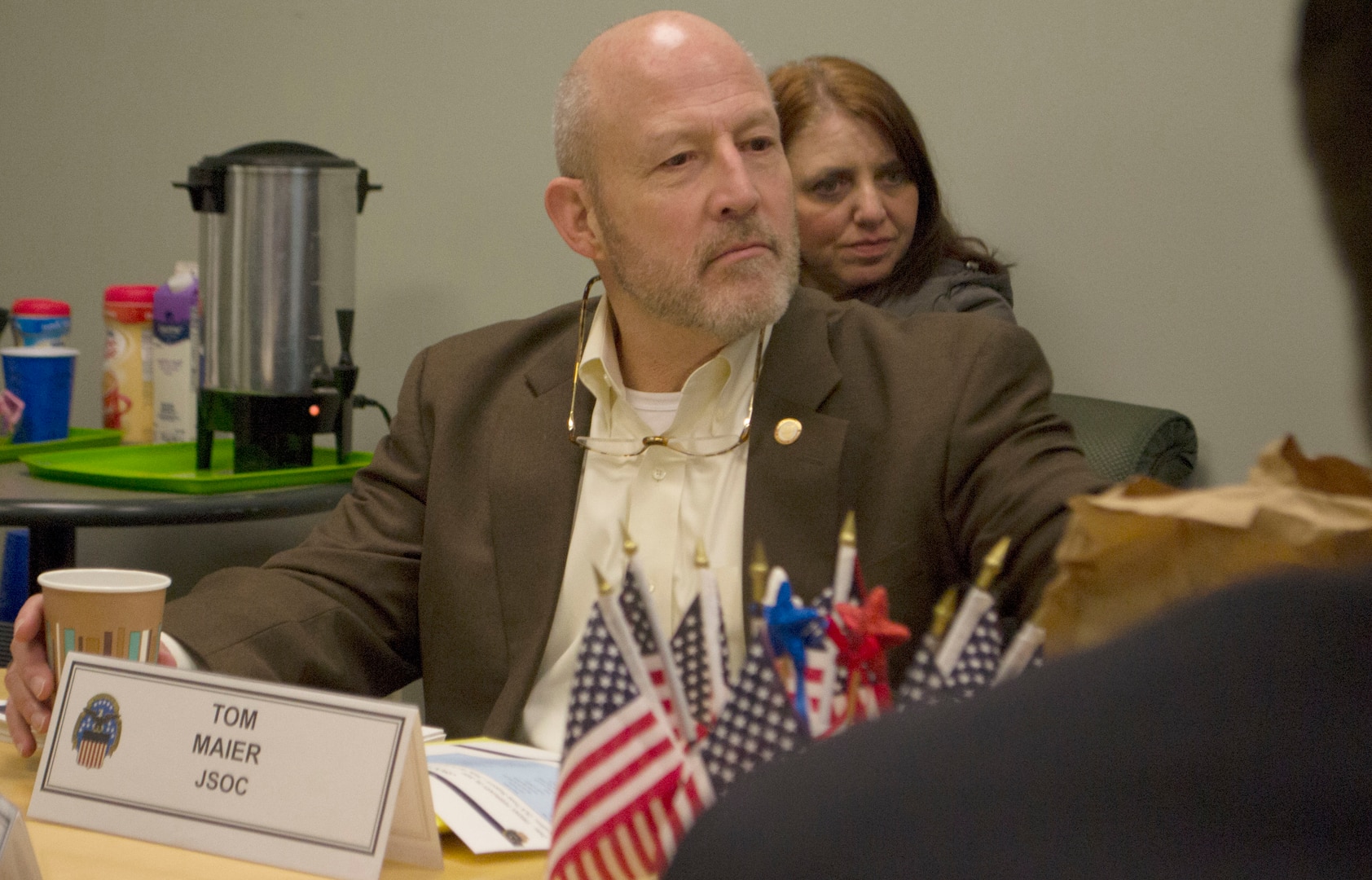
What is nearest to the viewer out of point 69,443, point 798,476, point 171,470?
point 798,476

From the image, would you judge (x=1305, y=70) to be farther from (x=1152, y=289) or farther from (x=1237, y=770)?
(x=1152, y=289)

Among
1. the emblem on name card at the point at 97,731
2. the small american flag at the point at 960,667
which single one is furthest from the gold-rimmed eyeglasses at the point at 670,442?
the small american flag at the point at 960,667

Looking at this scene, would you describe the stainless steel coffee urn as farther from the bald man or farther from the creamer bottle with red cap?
the bald man

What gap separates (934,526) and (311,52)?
2162 millimetres

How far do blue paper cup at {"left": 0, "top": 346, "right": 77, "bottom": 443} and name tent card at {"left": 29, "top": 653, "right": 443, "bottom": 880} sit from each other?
69.1 inches

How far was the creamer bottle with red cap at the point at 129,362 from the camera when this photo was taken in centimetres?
270

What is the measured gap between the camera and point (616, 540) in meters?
1.62

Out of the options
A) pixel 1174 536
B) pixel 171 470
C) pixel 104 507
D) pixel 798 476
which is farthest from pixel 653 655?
pixel 171 470

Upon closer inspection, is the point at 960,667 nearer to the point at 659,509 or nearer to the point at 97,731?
the point at 97,731

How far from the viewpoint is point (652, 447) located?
1660 mm

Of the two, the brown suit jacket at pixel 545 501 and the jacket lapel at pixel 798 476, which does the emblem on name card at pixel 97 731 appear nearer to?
the brown suit jacket at pixel 545 501

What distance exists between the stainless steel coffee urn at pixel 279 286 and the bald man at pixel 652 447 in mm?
731

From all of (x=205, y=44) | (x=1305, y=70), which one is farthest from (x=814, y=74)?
(x=1305, y=70)

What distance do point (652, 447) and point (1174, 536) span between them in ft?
3.36
